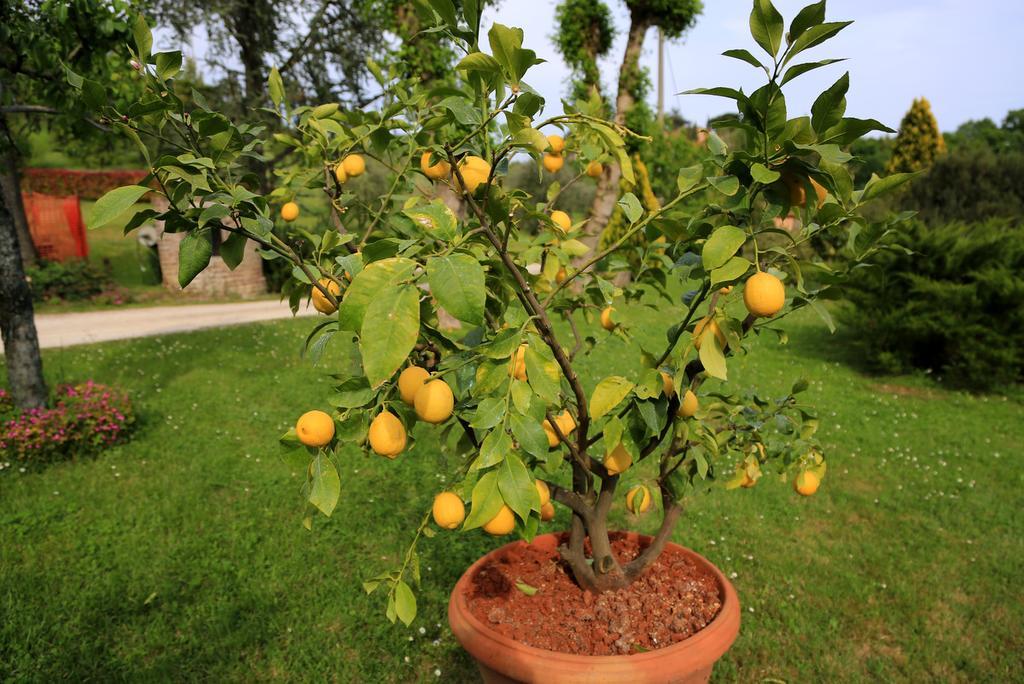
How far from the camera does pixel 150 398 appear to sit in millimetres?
5203

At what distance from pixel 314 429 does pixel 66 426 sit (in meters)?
3.69

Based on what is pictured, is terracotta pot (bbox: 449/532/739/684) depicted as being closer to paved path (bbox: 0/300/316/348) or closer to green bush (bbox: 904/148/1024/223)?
paved path (bbox: 0/300/316/348)

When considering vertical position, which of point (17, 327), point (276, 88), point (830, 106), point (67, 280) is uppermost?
point (276, 88)

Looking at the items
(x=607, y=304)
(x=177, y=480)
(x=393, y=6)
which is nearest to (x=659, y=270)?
(x=607, y=304)

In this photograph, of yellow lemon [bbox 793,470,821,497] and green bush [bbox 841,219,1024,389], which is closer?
yellow lemon [bbox 793,470,821,497]

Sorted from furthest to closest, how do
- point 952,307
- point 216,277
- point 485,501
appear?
1. point 216,277
2. point 952,307
3. point 485,501

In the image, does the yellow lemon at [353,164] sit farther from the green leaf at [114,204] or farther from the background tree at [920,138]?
the background tree at [920,138]

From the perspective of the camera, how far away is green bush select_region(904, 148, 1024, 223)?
11594mm

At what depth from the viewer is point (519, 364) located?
1.02 meters

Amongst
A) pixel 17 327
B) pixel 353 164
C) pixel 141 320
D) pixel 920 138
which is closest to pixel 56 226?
pixel 141 320

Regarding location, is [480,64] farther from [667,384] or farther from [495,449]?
[667,384]

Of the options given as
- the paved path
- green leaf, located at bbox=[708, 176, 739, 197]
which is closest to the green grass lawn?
green leaf, located at bbox=[708, 176, 739, 197]

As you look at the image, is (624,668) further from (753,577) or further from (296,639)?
(753,577)

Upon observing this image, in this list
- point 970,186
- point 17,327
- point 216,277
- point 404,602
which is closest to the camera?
point 404,602
